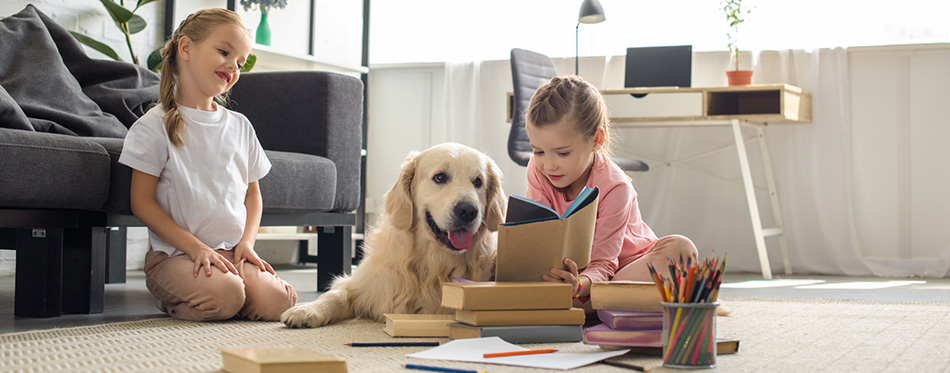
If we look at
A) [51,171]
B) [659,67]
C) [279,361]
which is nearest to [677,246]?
[279,361]

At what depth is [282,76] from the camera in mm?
2873

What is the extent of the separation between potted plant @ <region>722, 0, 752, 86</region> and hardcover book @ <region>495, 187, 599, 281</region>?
2424 millimetres

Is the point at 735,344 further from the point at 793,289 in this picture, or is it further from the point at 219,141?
the point at 793,289

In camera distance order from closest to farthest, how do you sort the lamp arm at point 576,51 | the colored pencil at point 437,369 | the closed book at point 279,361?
the closed book at point 279,361, the colored pencil at point 437,369, the lamp arm at point 576,51

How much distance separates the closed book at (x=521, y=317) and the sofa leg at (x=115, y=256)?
1.98 meters

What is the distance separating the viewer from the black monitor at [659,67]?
13.2 ft

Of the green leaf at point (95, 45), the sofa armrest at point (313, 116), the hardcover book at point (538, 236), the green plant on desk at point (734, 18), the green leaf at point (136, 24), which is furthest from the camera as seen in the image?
the green plant on desk at point (734, 18)

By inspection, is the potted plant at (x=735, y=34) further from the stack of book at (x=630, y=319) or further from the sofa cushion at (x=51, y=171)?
the sofa cushion at (x=51, y=171)

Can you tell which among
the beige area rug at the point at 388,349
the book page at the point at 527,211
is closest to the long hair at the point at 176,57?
the beige area rug at the point at 388,349

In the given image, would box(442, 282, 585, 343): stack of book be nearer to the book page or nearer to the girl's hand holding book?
the book page

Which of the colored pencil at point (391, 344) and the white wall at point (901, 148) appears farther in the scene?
the white wall at point (901, 148)

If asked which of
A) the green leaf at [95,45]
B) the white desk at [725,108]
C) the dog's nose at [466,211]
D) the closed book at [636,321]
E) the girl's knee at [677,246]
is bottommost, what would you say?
the closed book at [636,321]

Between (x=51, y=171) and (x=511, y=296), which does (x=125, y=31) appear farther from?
(x=511, y=296)

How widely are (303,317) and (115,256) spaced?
1.63 m
